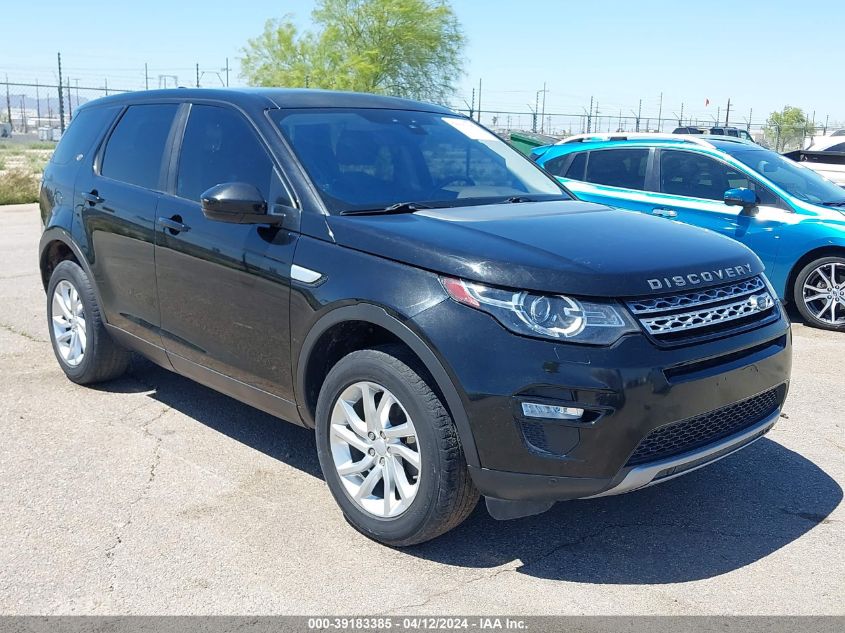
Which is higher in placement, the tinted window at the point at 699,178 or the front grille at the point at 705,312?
the tinted window at the point at 699,178

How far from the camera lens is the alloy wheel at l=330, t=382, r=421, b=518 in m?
3.42

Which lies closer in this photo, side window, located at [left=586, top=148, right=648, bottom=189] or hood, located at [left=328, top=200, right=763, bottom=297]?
hood, located at [left=328, top=200, right=763, bottom=297]

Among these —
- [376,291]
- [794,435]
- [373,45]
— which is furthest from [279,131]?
[373,45]

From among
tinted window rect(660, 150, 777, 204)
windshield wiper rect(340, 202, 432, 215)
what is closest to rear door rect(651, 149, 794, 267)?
tinted window rect(660, 150, 777, 204)

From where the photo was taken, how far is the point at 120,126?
5.18 m

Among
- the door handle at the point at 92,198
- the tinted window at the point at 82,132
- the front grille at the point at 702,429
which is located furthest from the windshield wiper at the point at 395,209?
the tinted window at the point at 82,132

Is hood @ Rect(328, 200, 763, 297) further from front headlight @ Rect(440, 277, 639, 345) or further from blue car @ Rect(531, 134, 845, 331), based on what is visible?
blue car @ Rect(531, 134, 845, 331)

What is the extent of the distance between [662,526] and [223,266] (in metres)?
2.30

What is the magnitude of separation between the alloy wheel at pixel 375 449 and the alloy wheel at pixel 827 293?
5637 mm

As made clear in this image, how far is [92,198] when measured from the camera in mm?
5105

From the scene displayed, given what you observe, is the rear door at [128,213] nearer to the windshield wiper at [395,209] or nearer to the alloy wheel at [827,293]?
the windshield wiper at [395,209]

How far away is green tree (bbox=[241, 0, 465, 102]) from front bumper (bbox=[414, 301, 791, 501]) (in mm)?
33107

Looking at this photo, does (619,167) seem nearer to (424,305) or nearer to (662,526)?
(662,526)

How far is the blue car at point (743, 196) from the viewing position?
7734mm
